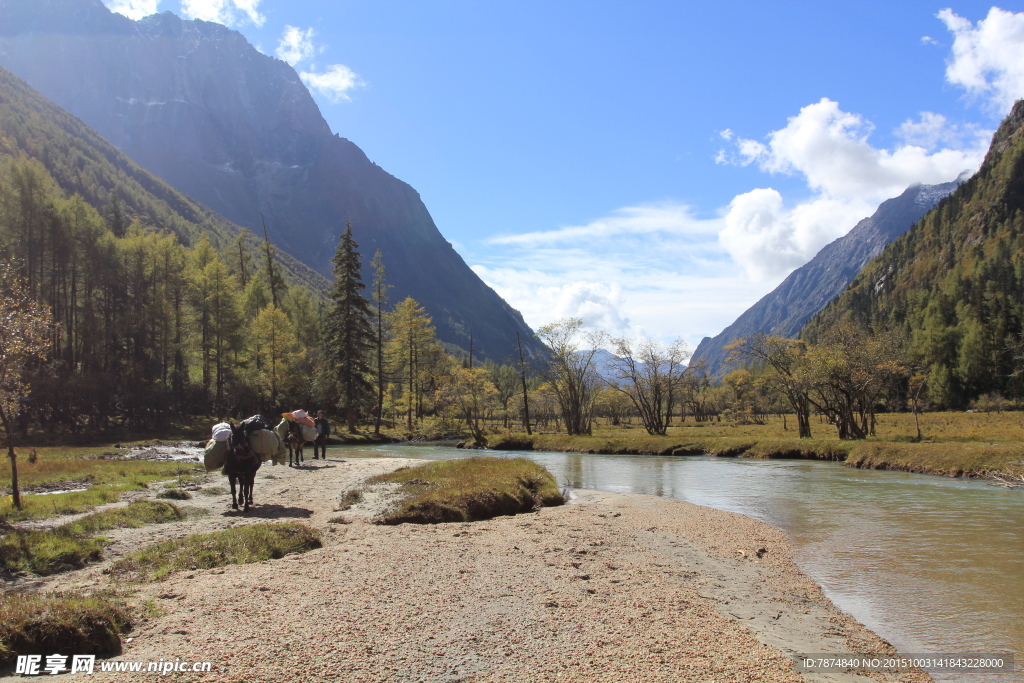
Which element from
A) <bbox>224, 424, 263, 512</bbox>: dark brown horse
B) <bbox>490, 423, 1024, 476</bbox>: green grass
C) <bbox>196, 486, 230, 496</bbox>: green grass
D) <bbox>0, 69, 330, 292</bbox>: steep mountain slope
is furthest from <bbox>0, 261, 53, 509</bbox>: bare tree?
<bbox>0, 69, 330, 292</bbox>: steep mountain slope

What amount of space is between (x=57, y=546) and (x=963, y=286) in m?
138

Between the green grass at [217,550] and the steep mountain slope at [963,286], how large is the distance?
15.9 metres

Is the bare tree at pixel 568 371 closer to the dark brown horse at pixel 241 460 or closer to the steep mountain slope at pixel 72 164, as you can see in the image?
the dark brown horse at pixel 241 460

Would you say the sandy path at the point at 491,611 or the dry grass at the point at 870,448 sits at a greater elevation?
the sandy path at the point at 491,611

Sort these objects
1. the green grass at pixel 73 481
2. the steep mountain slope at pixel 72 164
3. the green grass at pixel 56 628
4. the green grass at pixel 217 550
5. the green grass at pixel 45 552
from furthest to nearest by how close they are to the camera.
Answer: the steep mountain slope at pixel 72 164 → the green grass at pixel 73 481 → the green grass at pixel 45 552 → the green grass at pixel 217 550 → the green grass at pixel 56 628

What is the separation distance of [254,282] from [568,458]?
46.1m

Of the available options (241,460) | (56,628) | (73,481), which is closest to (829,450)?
(241,460)

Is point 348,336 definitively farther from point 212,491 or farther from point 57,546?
point 57,546

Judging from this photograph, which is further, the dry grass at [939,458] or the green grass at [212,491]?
the dry grass at [939,458]

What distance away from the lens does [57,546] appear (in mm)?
9336

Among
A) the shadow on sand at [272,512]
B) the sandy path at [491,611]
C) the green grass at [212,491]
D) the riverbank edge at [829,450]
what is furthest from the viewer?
the riverbank edge at [829,450]

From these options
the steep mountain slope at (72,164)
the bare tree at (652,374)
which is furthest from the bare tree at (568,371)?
the steep mountain slope at (72,164)

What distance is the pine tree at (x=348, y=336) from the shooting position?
173 ft

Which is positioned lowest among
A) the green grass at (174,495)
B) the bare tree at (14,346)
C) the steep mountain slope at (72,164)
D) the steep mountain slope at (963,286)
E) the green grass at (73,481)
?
the green grass at (174,495)
